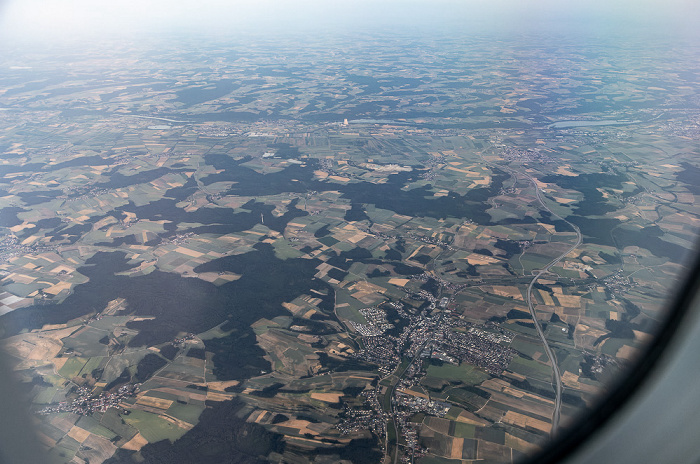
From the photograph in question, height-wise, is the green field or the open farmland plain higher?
the green field

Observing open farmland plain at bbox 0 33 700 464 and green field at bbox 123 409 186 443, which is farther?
open farmland plain at bbox 0 33 700 464

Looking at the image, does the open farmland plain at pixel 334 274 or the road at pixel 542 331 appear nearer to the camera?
the road at pixel 542 331

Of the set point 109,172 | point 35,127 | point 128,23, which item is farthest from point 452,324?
point 128,23

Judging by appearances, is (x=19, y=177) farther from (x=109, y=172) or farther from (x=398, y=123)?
(x=398, y=123)

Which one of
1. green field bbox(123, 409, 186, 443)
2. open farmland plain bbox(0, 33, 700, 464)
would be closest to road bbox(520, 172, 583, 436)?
open farmland plain bbox(0, 33, 700, 464)

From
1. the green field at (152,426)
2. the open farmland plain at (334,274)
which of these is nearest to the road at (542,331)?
the open farmland plain at (334,274)

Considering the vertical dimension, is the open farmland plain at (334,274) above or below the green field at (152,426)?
below

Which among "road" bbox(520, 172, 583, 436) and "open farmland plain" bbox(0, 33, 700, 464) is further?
"open farmland plain" bbox(0, 33, 700, 464)

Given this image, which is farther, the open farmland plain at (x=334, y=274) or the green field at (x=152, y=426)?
the open farmland plain at (x=334, y=274)

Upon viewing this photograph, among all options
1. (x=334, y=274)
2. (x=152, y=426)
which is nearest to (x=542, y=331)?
(x=334, y=274)

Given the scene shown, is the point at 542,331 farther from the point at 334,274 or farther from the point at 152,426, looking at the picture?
the point at 152,426

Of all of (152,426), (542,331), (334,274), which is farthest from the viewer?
(334,274)

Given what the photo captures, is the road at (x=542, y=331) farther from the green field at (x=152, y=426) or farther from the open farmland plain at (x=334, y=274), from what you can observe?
the green field at (x=152, y=426)

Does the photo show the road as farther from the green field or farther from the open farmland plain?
the green field
